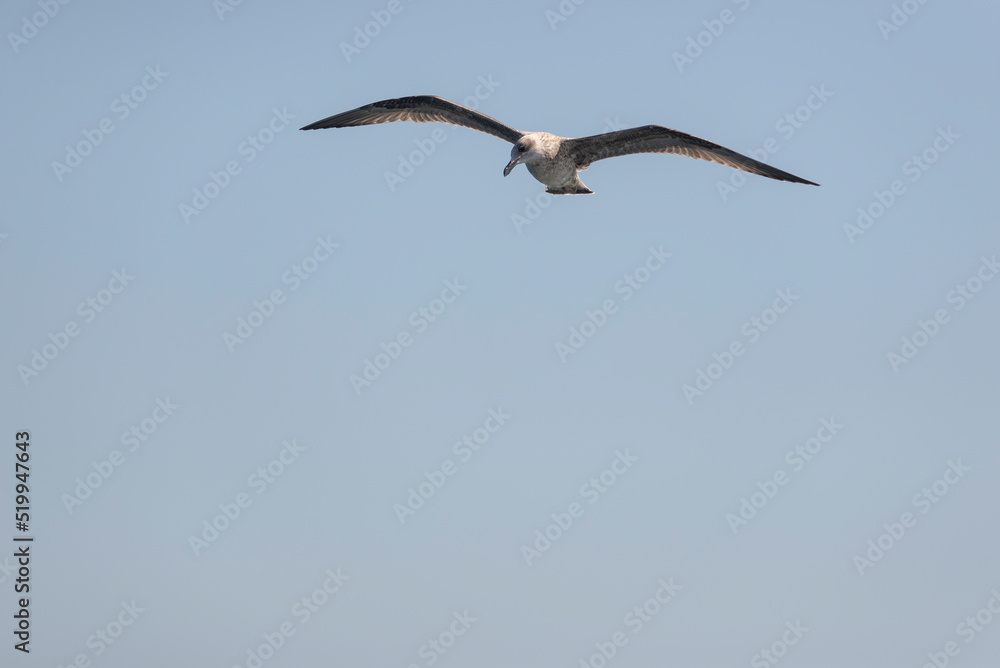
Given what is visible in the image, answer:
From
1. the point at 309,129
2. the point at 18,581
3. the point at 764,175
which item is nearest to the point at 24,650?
the point at 18,581

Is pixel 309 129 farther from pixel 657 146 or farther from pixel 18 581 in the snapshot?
pixel 18 581

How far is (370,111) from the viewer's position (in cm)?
2431

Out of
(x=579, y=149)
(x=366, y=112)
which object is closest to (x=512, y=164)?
(x=579, y=149)

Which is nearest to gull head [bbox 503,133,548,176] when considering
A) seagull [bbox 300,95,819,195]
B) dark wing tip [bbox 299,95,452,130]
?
seagull [bbox 300,95,819,195]

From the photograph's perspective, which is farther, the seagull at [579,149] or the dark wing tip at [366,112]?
the dark wing tip at [366,112]

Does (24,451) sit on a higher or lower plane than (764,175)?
lower

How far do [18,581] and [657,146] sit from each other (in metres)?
17.4

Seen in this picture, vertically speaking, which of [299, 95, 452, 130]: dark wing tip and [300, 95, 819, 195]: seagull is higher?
[300, 95, 819, 195]: seagull

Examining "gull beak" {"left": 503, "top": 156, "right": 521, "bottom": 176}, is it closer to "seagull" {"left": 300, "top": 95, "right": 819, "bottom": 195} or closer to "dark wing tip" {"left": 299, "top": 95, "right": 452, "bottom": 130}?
"seagull" {"left": 300, "top": 95, "right": 819, "bottom": 195}

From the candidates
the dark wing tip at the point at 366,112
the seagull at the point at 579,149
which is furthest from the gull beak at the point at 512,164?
the dark wing tip at the point at 366,112

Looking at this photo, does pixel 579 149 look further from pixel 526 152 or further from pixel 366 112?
pixel 366 112

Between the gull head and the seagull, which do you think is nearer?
the gull head

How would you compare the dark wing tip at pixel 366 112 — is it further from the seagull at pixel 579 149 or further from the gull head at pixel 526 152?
the gull head at pixel 526 152

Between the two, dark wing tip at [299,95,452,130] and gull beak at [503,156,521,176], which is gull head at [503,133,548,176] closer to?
gull beak at [503,156,521,176]
